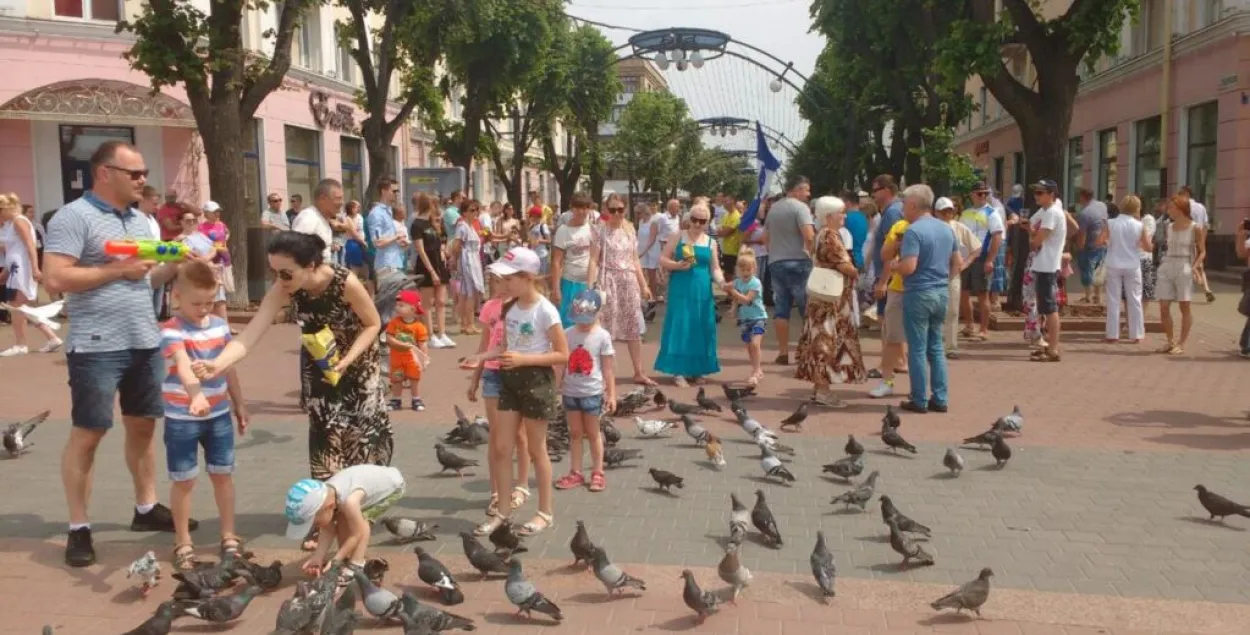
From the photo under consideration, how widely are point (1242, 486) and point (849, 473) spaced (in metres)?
2.54

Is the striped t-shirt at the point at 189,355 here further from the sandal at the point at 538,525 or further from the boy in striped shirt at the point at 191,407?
the sandal at the point at 538,525

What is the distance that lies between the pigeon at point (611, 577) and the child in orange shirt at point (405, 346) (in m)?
4.06

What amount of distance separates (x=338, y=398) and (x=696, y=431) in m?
3.10

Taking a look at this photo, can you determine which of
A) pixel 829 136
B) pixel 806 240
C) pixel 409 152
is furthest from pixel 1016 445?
pixel 409 152

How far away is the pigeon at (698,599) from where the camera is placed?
4.31m

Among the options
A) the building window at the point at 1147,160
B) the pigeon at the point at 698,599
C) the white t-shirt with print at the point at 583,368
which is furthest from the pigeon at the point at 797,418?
the building window at the point at 1147,160

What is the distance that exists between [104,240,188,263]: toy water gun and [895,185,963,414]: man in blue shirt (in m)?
5.78

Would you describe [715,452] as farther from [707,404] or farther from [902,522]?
[902,522]

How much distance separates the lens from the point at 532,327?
17.9ft

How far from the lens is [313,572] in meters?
4.61

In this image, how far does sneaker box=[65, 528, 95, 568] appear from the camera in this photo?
4.98 m

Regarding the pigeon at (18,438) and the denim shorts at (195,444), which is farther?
the pigeon at (18,438)

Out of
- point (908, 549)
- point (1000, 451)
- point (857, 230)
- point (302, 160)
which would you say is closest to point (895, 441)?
point (1000, 451)

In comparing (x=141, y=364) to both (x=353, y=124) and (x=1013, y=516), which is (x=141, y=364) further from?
(x=353, y=124)
